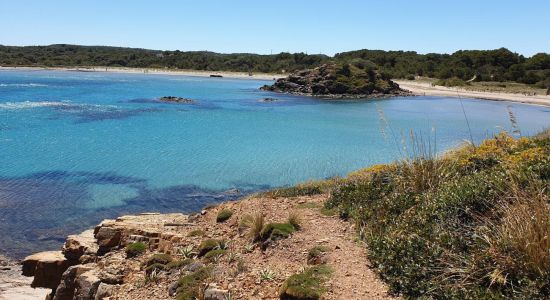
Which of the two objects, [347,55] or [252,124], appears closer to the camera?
[252,124]

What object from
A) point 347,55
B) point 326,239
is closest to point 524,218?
point 326,239

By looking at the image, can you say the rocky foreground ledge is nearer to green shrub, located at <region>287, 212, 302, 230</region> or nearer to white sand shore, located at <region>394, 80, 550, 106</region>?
green shrub, located at <region>287, 212, 302, 230</region>

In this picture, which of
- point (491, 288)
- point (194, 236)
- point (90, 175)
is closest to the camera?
point (491, 288)

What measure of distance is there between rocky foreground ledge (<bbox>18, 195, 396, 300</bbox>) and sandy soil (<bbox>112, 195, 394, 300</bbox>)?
0.05 feet

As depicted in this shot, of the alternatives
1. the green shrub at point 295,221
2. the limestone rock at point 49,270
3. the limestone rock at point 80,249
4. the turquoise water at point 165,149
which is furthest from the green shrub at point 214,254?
the turquoise water at point 165,149

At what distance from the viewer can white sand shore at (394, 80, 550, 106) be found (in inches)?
2516

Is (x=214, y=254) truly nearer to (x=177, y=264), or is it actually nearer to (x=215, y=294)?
(x=177, y=264)

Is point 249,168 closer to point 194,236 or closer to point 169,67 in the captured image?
point 194,236

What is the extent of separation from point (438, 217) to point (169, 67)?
6056 inches

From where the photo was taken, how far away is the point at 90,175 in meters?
21.8

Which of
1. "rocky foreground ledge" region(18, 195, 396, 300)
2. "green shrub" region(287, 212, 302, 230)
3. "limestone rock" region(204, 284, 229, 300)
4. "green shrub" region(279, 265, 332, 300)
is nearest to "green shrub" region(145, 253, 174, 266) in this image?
"rocky foreground ledge" region(18, 195, 396, 300)

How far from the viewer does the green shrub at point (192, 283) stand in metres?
7.53

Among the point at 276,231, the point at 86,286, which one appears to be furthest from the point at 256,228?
the point at 86,286

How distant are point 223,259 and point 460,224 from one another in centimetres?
440
